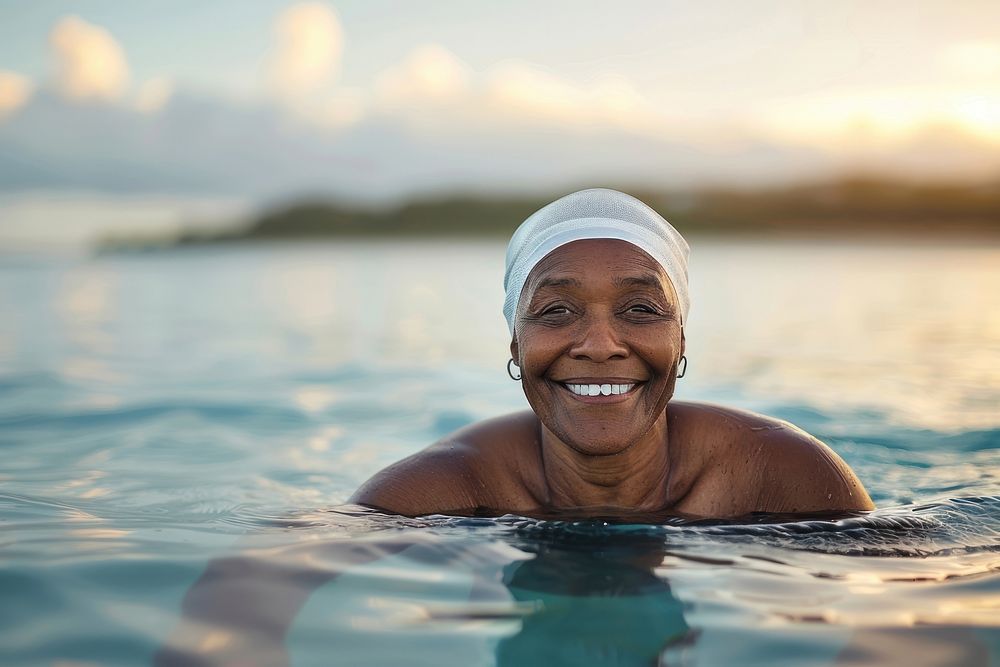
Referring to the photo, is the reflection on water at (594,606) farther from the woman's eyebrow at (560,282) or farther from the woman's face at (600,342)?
the woman's eyebrow at (560,282)

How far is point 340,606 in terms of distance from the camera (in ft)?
10.3

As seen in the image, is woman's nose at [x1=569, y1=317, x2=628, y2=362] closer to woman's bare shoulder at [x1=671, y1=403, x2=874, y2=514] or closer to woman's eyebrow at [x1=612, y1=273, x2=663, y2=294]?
woman's eyebrow at [x1=612, y1=273, x2=663, y2=294]

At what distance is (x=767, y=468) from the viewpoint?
12.8ft

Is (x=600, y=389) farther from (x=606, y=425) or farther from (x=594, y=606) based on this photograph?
(x=594, y=606)

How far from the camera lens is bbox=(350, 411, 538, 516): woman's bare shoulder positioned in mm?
3918

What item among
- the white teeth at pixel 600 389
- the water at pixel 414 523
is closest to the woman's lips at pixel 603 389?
the white teeth at pixel 600 389

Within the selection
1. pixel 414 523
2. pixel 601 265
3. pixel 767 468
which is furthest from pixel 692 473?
pixel 414 523

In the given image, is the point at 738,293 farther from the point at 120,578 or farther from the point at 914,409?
the point at 120,578

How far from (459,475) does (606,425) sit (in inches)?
25.7

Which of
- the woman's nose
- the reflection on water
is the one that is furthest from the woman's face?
the reflection on water

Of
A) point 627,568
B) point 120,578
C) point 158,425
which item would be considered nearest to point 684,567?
point 627,568

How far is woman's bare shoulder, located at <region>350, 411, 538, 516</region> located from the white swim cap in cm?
49

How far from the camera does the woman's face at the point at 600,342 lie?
11.7 feet

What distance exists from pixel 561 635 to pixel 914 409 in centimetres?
596
